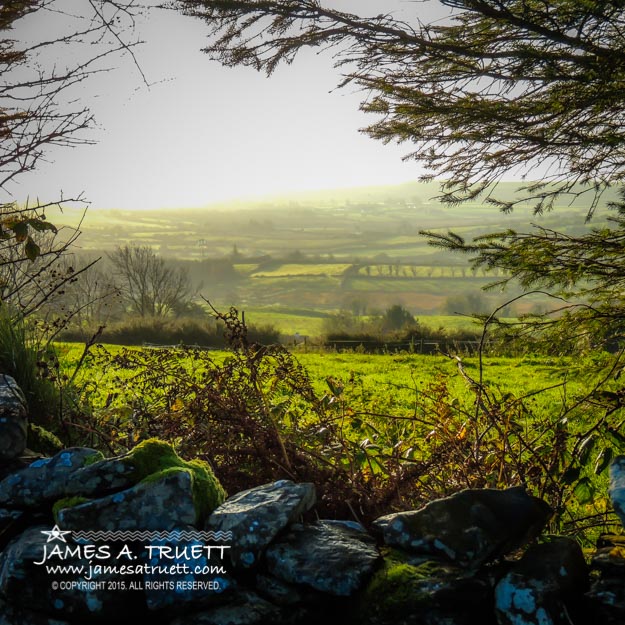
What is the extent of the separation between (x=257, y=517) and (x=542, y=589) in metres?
1.34

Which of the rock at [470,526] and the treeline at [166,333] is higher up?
the rock at [470,526]

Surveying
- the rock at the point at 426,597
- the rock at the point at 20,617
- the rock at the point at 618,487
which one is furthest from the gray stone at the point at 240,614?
the rock at the point at 618,487

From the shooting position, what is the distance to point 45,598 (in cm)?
290

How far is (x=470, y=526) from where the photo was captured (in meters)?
2.80

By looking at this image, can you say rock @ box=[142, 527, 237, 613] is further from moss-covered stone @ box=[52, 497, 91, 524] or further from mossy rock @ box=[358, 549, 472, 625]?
mossy rock @ box=[358, 549, 472, 625]

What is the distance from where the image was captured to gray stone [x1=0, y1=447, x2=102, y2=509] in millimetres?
3330

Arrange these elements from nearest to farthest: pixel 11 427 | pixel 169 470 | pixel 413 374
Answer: pixel 169 470, pixel 11 427, pixel 413 374

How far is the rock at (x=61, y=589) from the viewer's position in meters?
2.83

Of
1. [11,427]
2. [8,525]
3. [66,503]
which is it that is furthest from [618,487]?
[11,427]

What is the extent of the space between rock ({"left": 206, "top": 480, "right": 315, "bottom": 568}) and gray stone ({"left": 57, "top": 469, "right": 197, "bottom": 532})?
6.7 inches

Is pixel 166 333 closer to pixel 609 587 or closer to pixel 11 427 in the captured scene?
pixel 11 427

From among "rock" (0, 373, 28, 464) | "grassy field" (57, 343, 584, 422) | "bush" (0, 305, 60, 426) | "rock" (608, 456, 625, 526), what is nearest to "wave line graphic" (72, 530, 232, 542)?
"rock" (0, 373, 28, 464)

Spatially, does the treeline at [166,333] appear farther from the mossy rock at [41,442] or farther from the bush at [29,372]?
the mossy rock at [41,442]

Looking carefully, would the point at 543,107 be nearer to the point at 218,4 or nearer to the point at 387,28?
the point at 387,28
